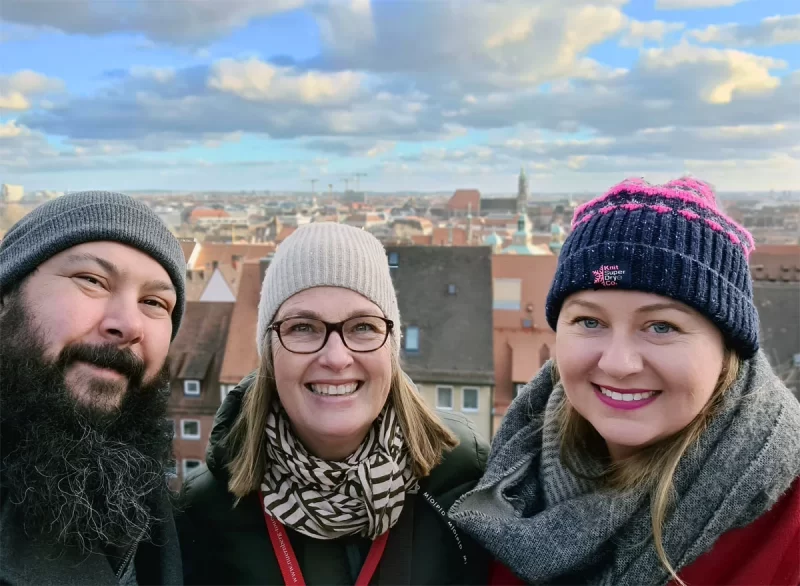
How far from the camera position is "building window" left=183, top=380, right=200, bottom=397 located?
1933cm

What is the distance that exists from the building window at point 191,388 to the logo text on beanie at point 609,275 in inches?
733

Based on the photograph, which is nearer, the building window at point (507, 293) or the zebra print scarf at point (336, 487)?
the zebra print scarf at point (336, 487)

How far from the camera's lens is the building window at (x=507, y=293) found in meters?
22.5

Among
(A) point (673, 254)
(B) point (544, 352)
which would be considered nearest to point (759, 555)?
(A) point (673, 254)

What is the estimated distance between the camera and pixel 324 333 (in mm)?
2430

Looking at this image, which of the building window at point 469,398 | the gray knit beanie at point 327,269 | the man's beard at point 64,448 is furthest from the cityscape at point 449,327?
the man's beard at point 64,448

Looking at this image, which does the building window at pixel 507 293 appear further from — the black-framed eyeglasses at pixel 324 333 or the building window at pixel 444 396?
the black-framed eyeglasses at pixel 324 333

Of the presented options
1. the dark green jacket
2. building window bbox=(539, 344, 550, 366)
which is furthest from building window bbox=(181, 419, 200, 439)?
the dark green jacket

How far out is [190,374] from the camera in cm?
1922

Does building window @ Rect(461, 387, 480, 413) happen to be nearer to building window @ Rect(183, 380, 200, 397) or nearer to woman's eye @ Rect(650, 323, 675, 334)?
building window @ Rect(183, 380, 200, 397)

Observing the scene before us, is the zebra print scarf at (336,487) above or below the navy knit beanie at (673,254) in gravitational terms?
below

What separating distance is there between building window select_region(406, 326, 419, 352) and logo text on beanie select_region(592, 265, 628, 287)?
17027mm

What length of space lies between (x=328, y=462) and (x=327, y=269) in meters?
0.73

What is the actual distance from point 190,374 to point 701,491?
18.7m
